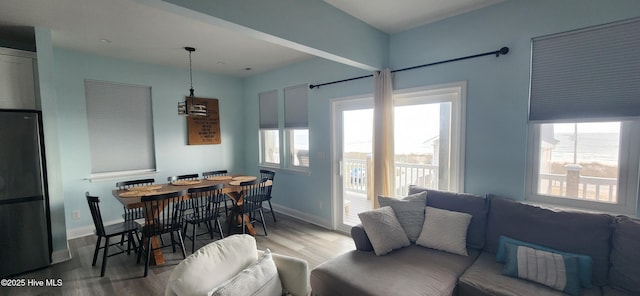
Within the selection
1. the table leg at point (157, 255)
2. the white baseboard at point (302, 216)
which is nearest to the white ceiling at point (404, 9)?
the white baseboard at point (302, 216)

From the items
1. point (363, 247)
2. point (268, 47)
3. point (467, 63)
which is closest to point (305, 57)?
point (268, 47)

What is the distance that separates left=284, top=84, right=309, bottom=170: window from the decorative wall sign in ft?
4.82

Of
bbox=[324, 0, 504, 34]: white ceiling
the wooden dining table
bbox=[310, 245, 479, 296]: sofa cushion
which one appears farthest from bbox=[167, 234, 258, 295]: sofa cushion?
bbox=[324, 0, 504, 34]: white ceiling

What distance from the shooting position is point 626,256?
1.71m

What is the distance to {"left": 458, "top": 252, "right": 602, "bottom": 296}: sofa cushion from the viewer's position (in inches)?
65.6

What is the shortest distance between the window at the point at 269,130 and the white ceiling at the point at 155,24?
1.02m

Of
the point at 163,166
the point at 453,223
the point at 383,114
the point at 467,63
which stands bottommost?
the point at 453,223

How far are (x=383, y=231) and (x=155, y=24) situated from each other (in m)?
3.05

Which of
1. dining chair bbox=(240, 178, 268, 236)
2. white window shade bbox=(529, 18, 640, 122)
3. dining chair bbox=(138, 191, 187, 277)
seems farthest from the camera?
dining chair bbox=(240, 178, 268, 236)

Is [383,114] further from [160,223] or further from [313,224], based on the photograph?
[160,223]

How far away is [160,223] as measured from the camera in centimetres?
292

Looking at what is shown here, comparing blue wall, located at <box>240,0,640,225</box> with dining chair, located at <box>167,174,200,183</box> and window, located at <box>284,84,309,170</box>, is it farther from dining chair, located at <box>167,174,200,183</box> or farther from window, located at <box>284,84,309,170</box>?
dining chair, located at <box>167,174,200,183</box>

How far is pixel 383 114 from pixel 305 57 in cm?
164

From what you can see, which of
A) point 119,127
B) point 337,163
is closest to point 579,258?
point 337,163
